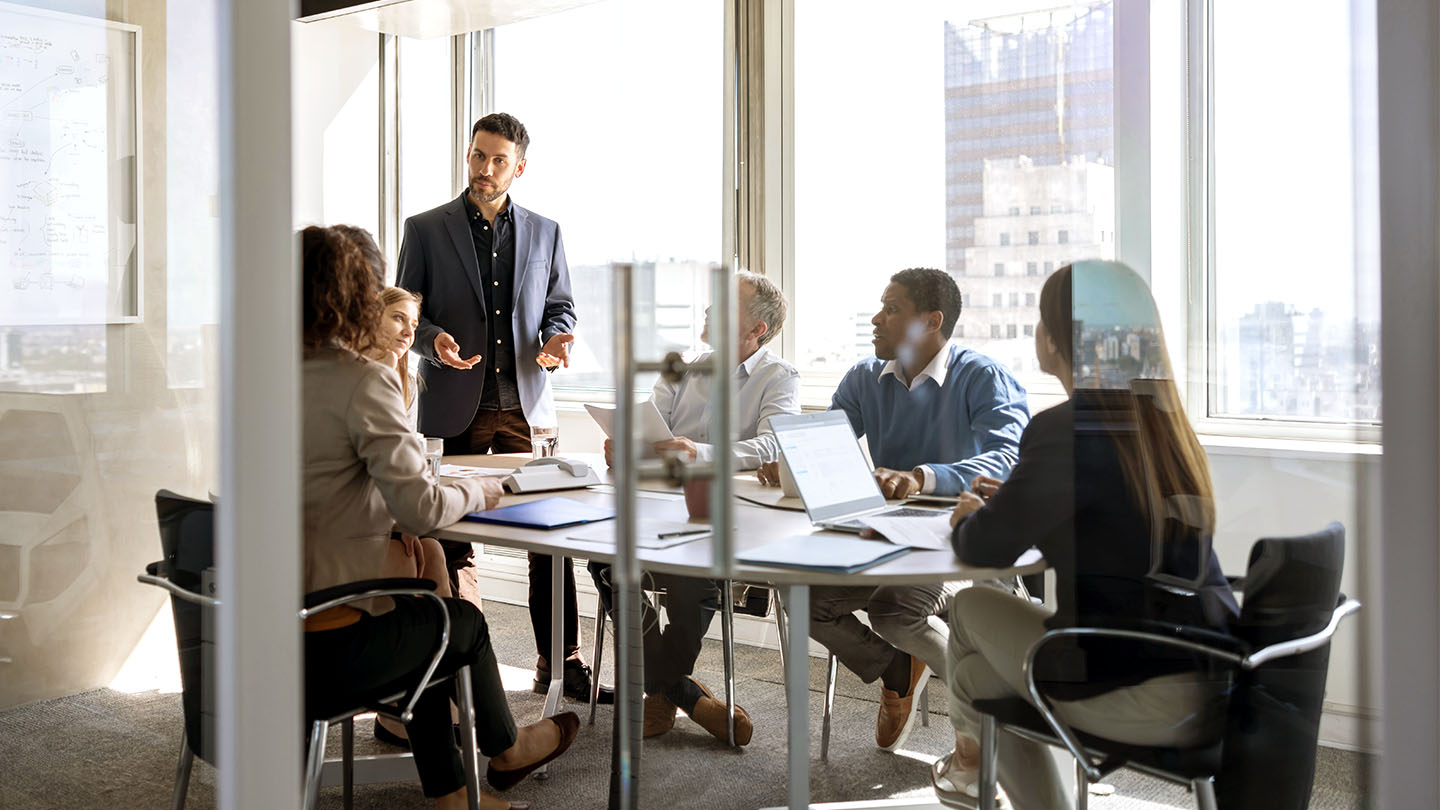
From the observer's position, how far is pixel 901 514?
7.25 feet

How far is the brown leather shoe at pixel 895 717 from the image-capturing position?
8.87ft

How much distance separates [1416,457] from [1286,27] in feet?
2.51

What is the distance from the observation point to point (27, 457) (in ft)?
6.77

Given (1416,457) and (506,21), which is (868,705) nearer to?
(1416,457)

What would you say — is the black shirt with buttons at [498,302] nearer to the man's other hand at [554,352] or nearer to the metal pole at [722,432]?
the man's other hand at [554,352]

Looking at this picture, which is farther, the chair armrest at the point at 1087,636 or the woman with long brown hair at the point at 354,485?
the woman with long brown hair at the point at 354,485

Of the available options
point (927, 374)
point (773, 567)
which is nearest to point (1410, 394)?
point (927, 374)

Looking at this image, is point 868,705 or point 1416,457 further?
point 868,705

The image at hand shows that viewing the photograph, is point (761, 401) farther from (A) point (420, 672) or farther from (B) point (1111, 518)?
(B) point (1111, 518)

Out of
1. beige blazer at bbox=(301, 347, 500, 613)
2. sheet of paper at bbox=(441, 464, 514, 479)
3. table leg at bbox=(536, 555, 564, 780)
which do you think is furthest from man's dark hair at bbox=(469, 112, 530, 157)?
beige blazer at bbox=(301, 347, 500, 613)

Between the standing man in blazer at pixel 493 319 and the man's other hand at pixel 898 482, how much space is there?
63.7 inches

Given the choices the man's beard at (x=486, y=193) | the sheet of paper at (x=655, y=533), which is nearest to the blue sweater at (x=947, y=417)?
the sheet of paper at (x=655, y=533)

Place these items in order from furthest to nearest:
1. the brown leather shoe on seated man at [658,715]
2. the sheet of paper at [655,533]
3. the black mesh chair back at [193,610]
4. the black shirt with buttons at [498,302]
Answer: the black shirt with buttons at [498,302] → the brown leather shoe on seated man at [658,715] → the sheet of paper at [655,533] → the black mesh chair back at [193,610]

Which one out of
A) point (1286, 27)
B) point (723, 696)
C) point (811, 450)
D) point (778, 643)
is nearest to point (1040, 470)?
point (811, 450)
